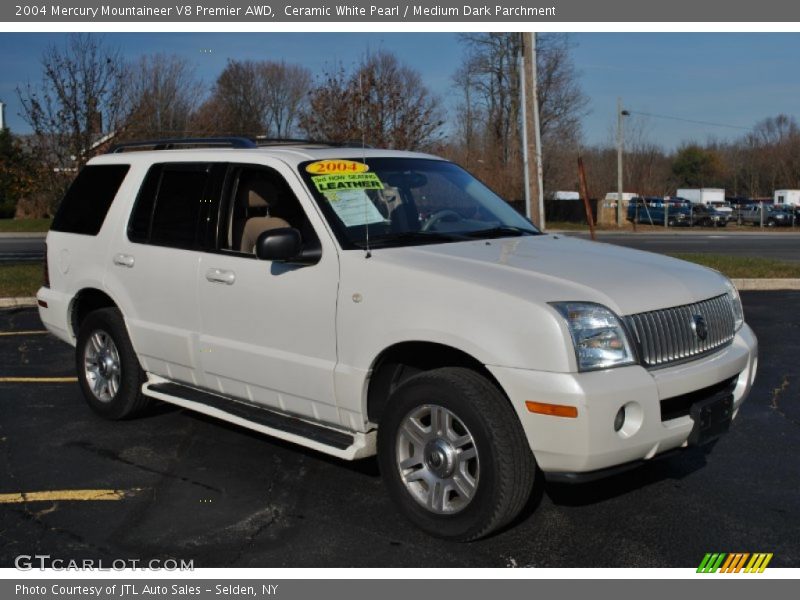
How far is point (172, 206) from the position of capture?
18.8ft

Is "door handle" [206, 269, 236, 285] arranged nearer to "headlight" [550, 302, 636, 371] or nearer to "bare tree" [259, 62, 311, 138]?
"headlight" [550, 302, 636, 371]

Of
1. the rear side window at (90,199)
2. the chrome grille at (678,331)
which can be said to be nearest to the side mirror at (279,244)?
the chrome grille at (678,331)

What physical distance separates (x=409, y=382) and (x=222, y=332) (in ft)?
4.80

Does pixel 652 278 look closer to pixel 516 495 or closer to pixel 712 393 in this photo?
pixel 712 393

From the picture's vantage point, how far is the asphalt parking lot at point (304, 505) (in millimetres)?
4039

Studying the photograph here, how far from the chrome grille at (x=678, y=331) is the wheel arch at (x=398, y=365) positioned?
2.74 ft

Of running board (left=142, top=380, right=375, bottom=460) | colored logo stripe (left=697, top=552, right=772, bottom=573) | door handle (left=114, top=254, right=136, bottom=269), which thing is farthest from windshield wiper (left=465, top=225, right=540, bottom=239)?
door handle (left=114, top=254, right=136, bottom=269)

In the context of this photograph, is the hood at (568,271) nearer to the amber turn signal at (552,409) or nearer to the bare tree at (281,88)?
the amber turn signal at (552,409)

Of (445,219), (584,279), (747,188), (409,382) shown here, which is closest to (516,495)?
(409,382)

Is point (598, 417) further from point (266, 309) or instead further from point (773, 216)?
point (773, 216)

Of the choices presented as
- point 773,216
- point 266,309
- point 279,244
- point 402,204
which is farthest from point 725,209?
point 279,244

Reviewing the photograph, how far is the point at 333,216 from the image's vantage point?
476 centimetres
